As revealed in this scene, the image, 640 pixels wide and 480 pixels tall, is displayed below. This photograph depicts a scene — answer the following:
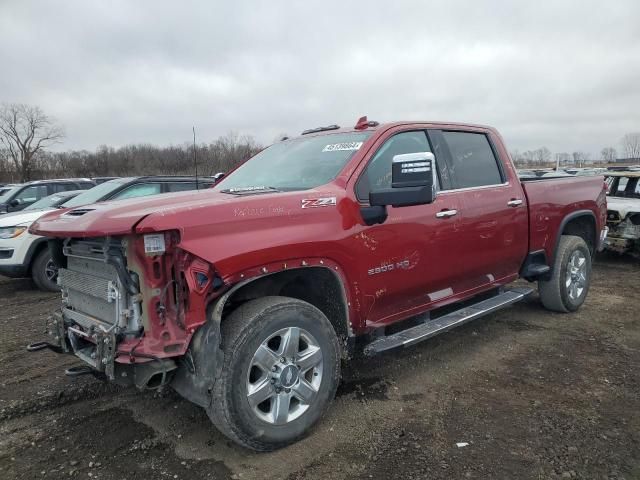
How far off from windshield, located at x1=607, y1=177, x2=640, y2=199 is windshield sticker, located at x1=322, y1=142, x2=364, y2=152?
7.81 m

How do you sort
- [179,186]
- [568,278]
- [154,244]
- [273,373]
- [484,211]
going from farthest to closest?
[179,186] → [568,278] → [484,211] → [273,373] → [154,244]

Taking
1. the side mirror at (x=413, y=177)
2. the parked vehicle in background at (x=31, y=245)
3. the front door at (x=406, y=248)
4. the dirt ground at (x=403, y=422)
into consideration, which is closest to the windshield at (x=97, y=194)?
the parked vehicle in background at (x=31, y=245)

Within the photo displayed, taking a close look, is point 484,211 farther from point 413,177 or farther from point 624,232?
point 624,232

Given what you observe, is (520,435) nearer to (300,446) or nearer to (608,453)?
(608,453)

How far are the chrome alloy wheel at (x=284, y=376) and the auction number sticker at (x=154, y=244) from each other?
2.64 feet

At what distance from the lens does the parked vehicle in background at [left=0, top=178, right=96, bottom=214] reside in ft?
38.6

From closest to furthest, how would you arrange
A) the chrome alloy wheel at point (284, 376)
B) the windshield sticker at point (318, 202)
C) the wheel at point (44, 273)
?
1. the chrome alloy wheel at point (284, 376)
2. the windshield sticker at point (318, 202)
3. the wheel at point (44, 273)

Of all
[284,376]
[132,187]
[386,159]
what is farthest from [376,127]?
[132,187]

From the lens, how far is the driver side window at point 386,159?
11.5 ft

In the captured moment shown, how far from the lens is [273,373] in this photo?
9.75 ft

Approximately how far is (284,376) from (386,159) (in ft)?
5.91

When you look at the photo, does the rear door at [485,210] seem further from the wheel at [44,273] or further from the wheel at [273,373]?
the wheel at [44,273]

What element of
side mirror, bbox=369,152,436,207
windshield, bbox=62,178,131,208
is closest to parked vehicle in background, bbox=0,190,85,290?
windshield, bbox=62,178,131,208

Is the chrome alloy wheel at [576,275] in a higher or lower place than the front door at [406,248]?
lower
